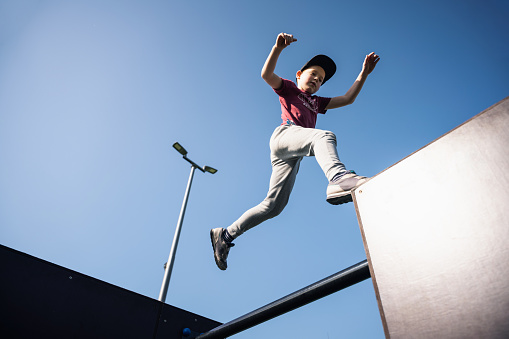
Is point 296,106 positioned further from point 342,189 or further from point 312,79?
point 342,189

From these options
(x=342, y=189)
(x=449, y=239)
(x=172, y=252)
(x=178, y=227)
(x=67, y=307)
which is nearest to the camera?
(x=449, y=239)

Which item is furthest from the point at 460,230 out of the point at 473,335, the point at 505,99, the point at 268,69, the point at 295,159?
the point at 268,69

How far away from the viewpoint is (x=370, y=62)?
9.78 ft

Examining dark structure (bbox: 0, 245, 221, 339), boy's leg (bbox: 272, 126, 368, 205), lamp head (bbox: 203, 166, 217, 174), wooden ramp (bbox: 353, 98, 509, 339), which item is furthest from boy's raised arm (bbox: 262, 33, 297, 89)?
lamp head (bbox: 203, 166, 217, 174)

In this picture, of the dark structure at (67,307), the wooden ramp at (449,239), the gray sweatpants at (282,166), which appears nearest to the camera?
the wooden ramp at (449,239)

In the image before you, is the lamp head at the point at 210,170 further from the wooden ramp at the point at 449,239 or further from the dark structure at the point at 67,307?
the wooden ramp at the point at 449,239

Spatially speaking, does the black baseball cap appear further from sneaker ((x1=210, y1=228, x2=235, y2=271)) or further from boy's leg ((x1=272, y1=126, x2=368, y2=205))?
sneaker ((x1=210, y1=228, x2=235, y2=271))

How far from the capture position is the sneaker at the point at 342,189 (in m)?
1.69

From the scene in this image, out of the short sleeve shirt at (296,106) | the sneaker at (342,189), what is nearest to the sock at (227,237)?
the short sleeve shirt at (296,106)

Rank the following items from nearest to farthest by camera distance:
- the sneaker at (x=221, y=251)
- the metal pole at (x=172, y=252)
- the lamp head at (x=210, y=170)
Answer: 1. the sneaker at (x=221, y=251)
2. the metal pole at (x=172, y=252)
3. the lamp head at (x=210, y=170)

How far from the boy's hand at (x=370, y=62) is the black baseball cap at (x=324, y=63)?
27 cm

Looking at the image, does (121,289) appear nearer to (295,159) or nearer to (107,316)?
(107,316)

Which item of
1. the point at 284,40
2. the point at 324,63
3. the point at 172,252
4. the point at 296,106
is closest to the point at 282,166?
the point at 296,106

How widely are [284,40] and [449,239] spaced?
5.99ft
